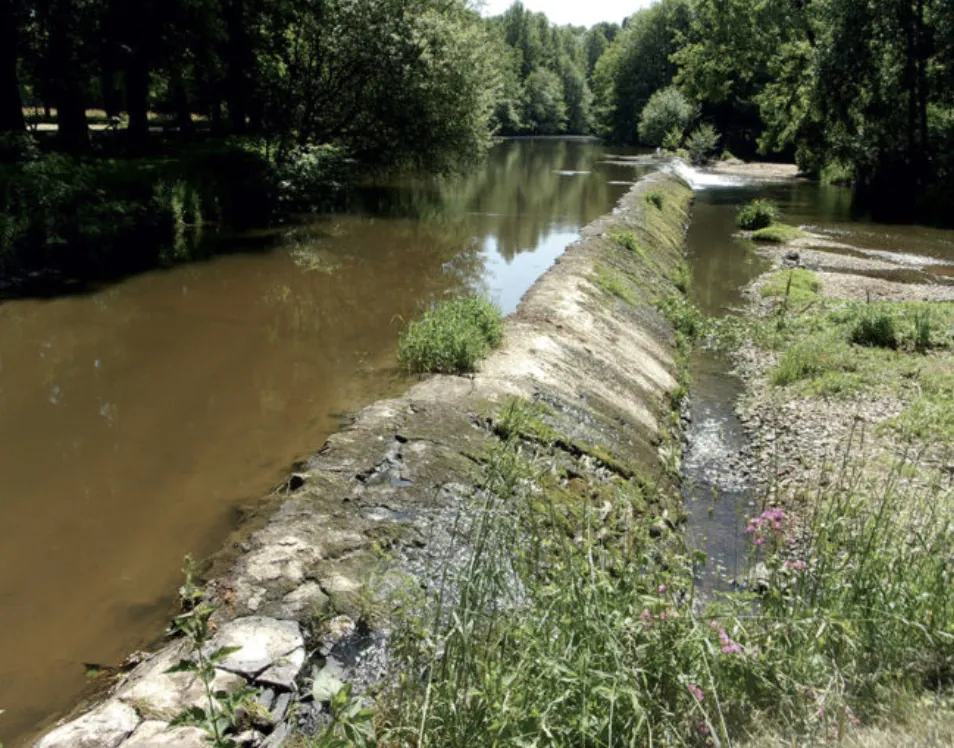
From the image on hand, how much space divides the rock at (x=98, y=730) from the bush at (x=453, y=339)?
6.43 meters

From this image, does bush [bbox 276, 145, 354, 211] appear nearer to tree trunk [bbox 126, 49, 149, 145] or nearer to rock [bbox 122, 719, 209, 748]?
tree trunk [bbox 126, 49, 149, 145]

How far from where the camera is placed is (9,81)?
70.4ft

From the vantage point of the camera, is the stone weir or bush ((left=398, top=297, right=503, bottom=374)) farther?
bush ((left=398, top=297, right=503, bottom=374))

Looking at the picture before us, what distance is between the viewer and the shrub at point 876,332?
13344 mm

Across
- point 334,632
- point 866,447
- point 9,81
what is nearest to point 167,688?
point 334,632

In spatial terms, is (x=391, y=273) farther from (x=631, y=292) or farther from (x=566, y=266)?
(x=631, y=292)

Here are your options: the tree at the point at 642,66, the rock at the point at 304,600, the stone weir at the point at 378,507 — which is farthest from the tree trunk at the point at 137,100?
the tree at the point at 642,66

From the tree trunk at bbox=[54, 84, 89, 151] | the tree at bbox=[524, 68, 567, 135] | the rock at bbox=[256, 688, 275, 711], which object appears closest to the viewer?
the rock at bbox=[256, 688, 275, 711]

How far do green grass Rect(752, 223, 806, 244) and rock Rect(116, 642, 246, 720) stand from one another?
1063 inches

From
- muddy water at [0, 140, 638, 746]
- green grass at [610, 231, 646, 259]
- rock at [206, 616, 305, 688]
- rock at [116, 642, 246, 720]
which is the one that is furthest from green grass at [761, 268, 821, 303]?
rock at [116, 642, 246, 720]

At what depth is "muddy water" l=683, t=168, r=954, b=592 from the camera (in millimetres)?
8258

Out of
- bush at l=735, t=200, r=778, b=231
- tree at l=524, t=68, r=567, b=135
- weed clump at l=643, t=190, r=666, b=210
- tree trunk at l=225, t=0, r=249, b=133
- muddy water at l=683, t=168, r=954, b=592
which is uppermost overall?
tree at l=524, t=68, r=567, b=135

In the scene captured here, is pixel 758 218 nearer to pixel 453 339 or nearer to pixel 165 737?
pixel 453 339

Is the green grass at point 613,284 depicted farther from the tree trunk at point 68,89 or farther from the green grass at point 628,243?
the tree trunk at point 68,89
